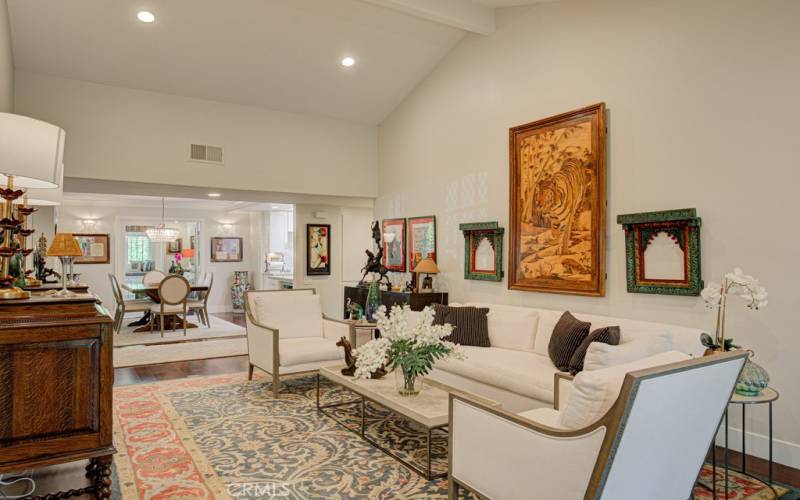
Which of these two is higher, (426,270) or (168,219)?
(168,219)

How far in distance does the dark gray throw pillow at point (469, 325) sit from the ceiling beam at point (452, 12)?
280cm

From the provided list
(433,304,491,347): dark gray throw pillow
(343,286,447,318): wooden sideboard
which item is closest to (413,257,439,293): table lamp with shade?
(343,286,447,318): wooden sideboard

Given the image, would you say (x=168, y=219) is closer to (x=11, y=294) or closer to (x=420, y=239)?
(x=420, y=239)

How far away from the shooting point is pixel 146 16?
15.4 ft

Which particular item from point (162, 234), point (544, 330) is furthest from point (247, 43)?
point (162, 234)

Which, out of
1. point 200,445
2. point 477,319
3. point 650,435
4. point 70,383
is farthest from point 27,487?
point 477,319

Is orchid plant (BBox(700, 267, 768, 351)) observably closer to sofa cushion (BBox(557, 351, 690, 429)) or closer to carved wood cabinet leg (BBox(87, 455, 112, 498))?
sofa cushion (BBox(557, 351, 690, 429))

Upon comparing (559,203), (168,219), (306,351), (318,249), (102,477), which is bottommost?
(102,477)

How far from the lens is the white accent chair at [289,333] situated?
4.53 m

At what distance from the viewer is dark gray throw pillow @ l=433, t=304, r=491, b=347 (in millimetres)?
4645

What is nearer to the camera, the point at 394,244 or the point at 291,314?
the point at 291,314

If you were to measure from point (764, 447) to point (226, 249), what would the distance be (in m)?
11.1

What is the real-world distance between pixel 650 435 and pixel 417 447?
6.12ft

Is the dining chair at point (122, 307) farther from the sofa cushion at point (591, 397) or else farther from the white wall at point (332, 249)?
the sofa cushion at point (591, 397)
